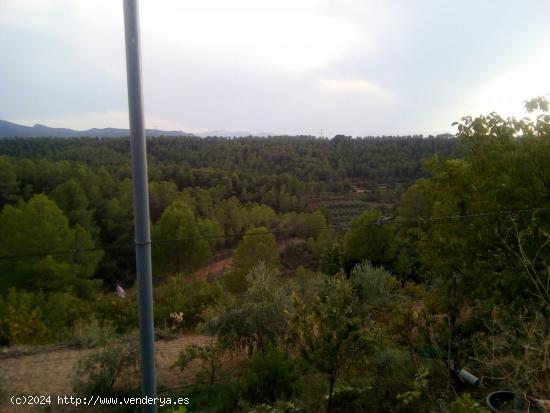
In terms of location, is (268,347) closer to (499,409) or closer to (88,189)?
(499,409)

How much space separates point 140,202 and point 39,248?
18.2 meters

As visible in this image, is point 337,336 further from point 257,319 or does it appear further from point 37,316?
point 37,316

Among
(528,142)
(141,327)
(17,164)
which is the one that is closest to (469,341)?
(528,142)

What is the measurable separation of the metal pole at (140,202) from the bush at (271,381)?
13.4 ft

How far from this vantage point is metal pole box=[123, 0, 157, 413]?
2.32 meters

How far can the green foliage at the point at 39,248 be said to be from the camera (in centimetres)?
1769

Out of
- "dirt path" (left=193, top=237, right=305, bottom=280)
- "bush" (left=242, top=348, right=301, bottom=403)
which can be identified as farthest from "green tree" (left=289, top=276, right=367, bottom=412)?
"dirt path" (left=193, top=237, right=305, bottom=280)

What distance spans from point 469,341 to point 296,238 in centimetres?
3095

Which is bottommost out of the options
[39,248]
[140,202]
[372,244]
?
[372,244]

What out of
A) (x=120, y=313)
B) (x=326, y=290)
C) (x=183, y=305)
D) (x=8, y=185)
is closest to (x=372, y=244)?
(x=183, y=305)

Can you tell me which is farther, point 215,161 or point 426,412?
point 215,161

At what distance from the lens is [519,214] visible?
601 centimetres

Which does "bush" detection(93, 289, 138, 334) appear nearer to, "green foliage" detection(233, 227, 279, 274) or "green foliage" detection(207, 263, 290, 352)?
"green foliage" detection(207, 263, 290, 352)

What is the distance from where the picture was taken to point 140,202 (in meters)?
2.36
